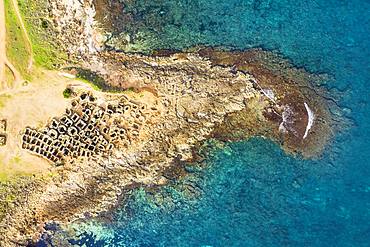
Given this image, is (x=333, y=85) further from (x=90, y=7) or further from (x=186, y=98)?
(x=90, y=7)

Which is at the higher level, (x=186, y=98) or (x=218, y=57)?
(x=218, y=57)

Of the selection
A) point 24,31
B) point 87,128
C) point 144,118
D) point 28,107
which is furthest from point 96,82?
point 24,31

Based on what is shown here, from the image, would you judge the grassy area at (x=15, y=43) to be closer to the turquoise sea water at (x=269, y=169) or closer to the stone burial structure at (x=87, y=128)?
the stone burial structure at (x=87, y=128)

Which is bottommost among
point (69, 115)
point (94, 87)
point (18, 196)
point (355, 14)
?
point (18, 196)

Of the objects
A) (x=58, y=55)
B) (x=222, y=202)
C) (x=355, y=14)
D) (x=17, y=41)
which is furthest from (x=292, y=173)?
(x=17, y=41)

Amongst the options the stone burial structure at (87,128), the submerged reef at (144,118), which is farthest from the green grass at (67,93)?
the stone burial structure at (87,128)

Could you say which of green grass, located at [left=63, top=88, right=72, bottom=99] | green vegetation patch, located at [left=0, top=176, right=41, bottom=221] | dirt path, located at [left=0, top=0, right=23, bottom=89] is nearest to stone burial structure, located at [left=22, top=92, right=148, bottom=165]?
green grass, located at [left=63, top=88, right=72, bottom=99]
